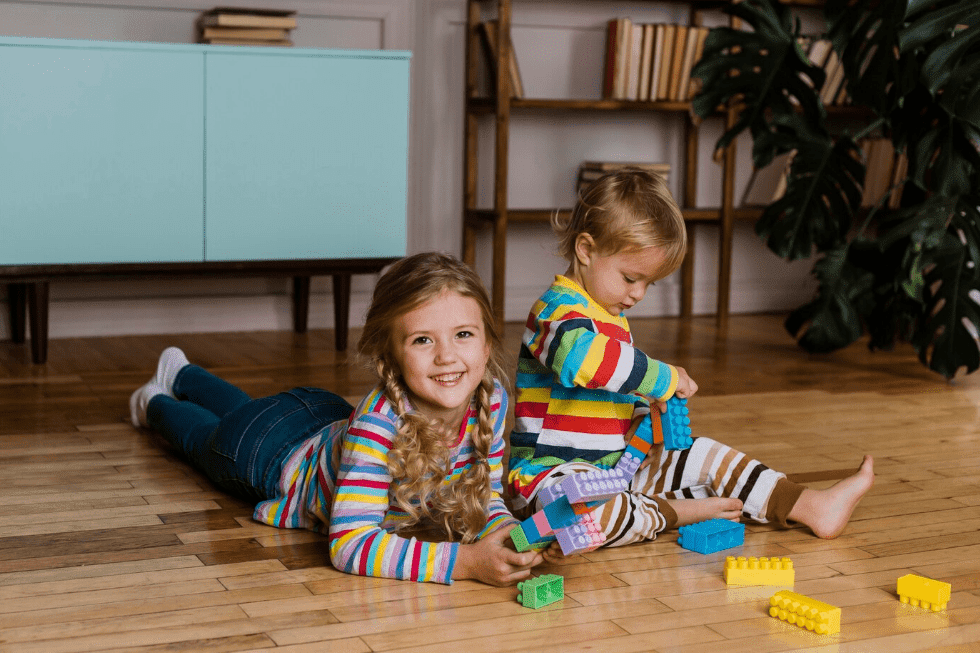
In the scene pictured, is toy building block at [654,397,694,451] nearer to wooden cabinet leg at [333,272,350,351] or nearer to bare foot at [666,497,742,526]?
bare foot at [666,497,742,526]

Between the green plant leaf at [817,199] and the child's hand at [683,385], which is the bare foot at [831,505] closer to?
the child's hand at [683,385]

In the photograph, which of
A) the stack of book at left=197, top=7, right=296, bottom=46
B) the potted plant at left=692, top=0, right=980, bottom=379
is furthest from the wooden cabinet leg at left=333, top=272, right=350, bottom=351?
the potted plant at left=692, top=0, right=980, bottom=379

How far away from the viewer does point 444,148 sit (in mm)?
4000

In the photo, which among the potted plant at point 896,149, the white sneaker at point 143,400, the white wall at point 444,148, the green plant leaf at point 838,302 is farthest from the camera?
the white wall at point 444,148

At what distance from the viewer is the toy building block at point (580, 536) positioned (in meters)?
1.41

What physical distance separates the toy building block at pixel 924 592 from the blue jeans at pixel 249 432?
89cm

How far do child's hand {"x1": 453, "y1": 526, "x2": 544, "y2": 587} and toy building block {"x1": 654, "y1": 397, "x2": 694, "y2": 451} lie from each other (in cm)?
33

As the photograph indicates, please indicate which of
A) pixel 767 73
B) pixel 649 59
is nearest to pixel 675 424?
pixel 767 73

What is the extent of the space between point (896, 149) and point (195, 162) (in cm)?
194

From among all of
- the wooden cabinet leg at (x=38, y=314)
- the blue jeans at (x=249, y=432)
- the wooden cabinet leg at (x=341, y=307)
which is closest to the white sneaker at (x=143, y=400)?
the blue jeans at (x=249, y=432)

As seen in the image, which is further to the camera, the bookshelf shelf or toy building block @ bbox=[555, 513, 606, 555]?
the bookshelf shelf

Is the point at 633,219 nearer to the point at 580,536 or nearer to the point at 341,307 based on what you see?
the point at 580,536

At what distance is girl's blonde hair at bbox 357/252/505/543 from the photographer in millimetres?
1493

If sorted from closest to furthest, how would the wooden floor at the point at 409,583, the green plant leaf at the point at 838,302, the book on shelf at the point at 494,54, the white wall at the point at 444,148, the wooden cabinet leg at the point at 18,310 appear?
the wooden floor at the point at 409,583
the green plant leaf at the point at 838,302
the wooden cabinet leg at the point at 18,310
the white wall at the point at 444,148
the book on shelf at the point at 494,54
